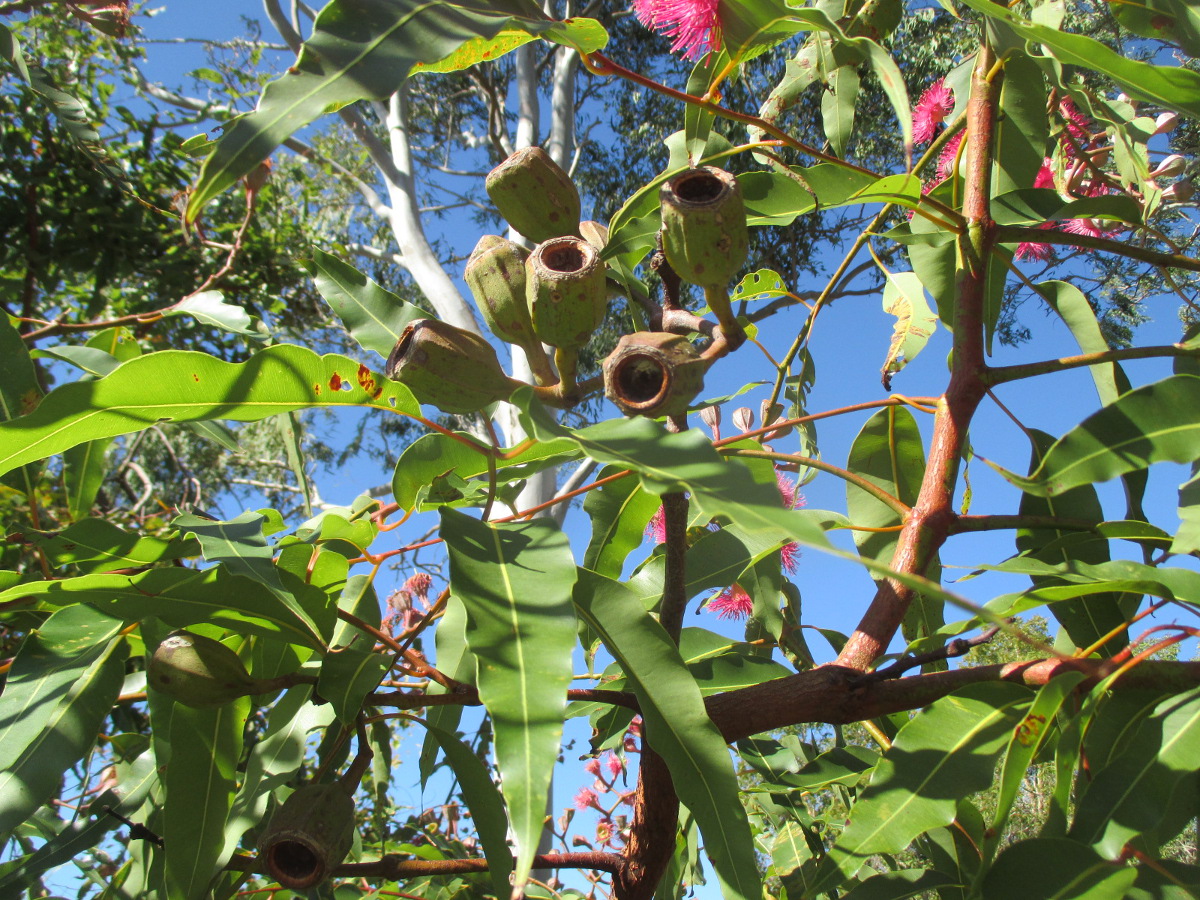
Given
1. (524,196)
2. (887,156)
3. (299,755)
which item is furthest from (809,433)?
(887,156)

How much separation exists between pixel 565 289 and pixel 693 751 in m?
0.29

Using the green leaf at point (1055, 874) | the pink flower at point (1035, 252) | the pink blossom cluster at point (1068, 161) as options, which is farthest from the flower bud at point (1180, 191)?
the green leaf at point (1055, 874)

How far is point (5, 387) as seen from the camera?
725 millimetres

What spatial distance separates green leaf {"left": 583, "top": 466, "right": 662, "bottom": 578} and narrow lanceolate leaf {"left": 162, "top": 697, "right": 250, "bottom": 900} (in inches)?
11.9

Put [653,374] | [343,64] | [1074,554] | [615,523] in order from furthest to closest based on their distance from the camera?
[615,523]
[1074,554]
[653,374]
[343,64]

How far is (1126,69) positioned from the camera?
47 centimetres

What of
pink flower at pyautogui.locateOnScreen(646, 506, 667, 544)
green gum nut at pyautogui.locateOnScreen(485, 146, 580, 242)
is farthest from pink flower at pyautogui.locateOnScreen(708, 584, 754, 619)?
green gum nut at pyautogui.locateOnScreen(485, 146, 580, 242)

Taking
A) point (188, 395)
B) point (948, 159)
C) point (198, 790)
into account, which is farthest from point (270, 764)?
point (948, 159)

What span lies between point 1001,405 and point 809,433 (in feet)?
1.37

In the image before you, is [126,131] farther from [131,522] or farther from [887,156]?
[887,156]

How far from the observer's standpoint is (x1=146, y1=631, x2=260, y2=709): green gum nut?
1.71ft

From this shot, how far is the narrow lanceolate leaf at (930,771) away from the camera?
1.54 ft

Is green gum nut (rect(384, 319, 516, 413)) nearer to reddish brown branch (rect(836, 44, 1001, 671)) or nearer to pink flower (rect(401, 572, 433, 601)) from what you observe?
reddish brown branch (rect(836, 44, 1001, 671))

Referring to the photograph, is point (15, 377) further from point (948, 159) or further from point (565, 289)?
point (948, 159)
